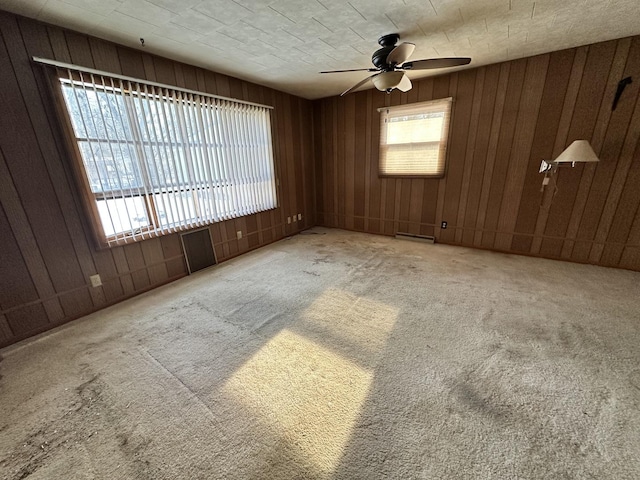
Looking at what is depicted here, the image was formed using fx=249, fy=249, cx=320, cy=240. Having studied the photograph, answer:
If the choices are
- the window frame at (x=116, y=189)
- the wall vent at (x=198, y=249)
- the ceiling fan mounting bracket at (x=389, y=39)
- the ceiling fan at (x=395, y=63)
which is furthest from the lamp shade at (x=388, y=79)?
the wall vent at (x=198, y=249)

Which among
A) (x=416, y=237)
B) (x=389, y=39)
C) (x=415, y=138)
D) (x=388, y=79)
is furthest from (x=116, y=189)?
(x=416, y=237)

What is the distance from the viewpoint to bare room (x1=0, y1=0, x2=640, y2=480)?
130 centimetres

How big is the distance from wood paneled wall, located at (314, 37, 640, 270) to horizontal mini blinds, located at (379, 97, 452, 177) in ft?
0.38

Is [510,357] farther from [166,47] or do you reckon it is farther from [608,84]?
[166,47]

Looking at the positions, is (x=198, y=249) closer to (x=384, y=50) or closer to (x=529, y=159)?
(x=384, y=50)

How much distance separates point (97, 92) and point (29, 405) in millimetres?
2503

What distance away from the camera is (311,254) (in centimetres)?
386

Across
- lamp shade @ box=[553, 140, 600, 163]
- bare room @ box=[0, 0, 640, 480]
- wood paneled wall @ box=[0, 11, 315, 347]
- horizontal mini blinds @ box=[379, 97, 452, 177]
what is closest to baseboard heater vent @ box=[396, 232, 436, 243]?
bare room @ box=[0, 0, 640, 480]

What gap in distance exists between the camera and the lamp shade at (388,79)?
90.7 inches

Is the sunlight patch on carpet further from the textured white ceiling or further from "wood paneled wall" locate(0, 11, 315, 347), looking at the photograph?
the textured white ceiling

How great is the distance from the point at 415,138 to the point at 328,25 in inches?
91.5

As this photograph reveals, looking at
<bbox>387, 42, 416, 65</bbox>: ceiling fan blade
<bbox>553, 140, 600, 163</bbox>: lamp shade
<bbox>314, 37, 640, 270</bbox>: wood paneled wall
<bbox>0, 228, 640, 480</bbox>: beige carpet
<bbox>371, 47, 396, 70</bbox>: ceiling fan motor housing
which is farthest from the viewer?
<bbox>314, 37, 640, 270</bbox>: wood paneled wall

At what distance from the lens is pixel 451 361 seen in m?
1.75

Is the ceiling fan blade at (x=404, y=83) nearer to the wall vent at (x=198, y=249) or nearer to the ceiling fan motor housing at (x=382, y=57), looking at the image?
the ceiling fan motor housing at (x=382, y=57)
